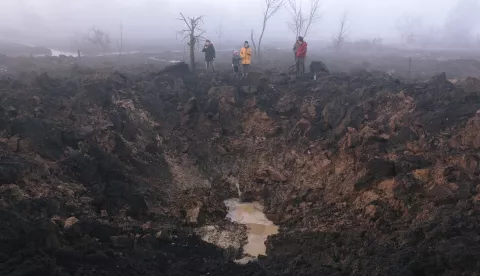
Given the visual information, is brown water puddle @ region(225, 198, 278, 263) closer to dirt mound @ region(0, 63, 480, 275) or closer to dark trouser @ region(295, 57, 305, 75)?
dirt mound @ region(0, 63, 480, 275)

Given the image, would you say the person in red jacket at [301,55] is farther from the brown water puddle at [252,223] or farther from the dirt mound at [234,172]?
the brown water puddle at [252,223]

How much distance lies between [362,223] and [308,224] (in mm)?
1455

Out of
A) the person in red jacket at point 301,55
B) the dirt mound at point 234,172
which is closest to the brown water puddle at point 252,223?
the dirt mound at point 234,172

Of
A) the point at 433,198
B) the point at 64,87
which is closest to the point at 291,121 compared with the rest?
the point at 433,198

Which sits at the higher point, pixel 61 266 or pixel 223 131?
pixel 223 131

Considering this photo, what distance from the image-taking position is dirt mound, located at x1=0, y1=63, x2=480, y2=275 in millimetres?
7695

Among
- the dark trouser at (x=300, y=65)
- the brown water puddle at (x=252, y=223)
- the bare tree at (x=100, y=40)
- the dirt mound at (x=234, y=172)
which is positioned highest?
the bare tree at (x=100, y=40)

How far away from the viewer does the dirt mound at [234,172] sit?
770cm

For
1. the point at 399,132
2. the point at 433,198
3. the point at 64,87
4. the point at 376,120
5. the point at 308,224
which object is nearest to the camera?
the point at 433,198

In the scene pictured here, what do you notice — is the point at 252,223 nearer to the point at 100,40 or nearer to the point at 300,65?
the point at 300,65

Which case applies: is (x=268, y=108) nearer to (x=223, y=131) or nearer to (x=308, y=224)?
(x=223, y=131)

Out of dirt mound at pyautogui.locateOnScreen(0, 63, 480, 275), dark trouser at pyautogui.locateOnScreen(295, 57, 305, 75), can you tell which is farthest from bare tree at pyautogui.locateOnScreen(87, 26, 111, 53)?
dark trouser at pyautogui.locateOnScreen(295, 57, 305, 75)

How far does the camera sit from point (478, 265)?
6418 mm

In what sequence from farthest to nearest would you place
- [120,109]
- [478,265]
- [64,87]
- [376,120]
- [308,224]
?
[64,87]
[120,109]
[376,120]
[308,224]
[478,265]
